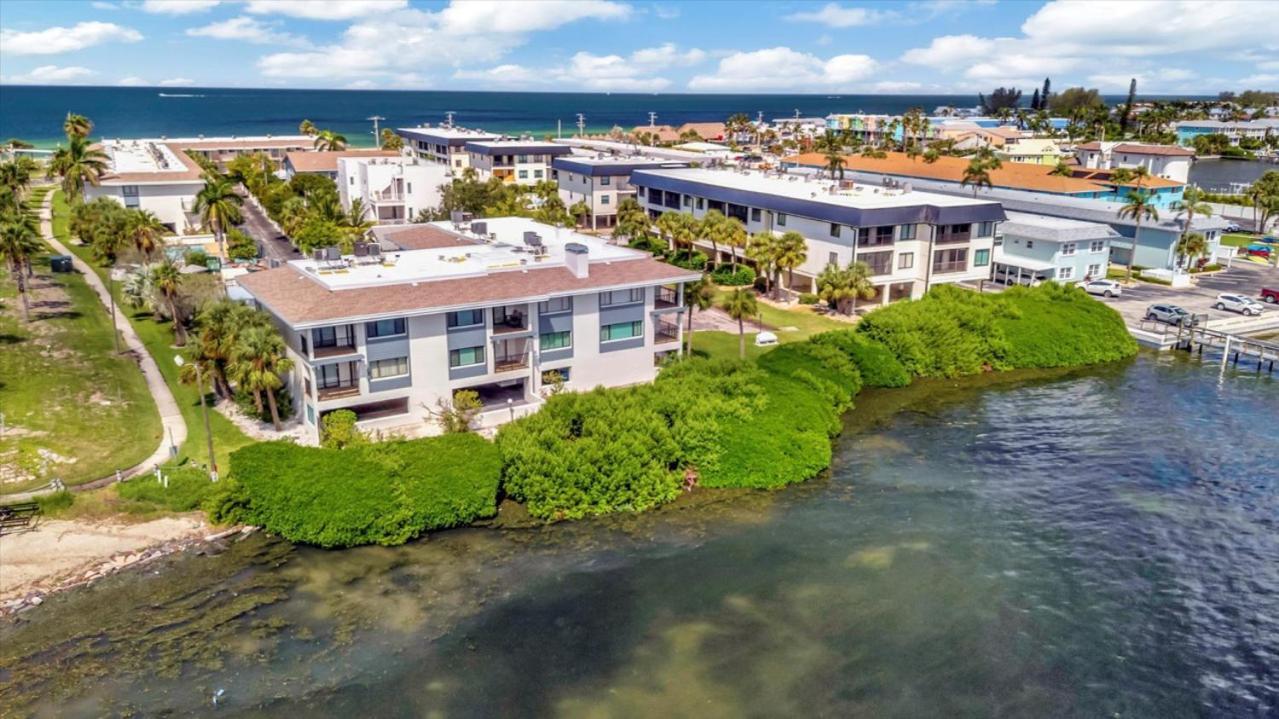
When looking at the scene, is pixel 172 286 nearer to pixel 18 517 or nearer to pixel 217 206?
pixel 18 517

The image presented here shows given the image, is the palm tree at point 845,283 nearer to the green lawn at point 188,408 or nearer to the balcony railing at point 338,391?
the balcony railing at point 338,391

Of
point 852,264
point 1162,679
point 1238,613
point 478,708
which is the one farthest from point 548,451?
point 852,264

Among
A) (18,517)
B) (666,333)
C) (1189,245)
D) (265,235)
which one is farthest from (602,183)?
(18,517)

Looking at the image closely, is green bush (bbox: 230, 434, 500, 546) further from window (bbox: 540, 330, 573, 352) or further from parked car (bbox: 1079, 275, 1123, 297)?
parked car (bbox: 1079, 275, 1123, 297)

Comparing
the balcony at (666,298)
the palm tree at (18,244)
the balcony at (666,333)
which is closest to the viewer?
the balcony at (666,298)

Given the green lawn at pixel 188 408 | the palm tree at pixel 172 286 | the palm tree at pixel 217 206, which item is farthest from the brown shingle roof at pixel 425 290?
the palm tree at pixel 217 206

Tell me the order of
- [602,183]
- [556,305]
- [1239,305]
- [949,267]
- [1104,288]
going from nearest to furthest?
[556,305] → [1239,305] → [949,267] → [1104,288] → [602,183]

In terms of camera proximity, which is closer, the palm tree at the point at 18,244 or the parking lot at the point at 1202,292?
the palm tree at the point at 18,244
